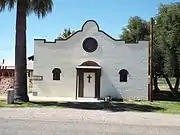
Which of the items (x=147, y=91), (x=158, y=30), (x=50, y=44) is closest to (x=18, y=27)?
(x=50, y=44)

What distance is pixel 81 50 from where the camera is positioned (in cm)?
3019

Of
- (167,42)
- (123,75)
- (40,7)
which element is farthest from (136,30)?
(40,7)

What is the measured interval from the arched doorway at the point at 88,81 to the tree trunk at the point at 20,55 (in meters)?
6.53

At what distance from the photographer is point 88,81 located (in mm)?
30375

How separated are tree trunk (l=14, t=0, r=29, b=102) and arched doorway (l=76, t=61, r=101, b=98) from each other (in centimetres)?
653

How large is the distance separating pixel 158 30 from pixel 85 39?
32.3ft

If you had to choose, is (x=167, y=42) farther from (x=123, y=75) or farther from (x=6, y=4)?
(x=6, y=4)

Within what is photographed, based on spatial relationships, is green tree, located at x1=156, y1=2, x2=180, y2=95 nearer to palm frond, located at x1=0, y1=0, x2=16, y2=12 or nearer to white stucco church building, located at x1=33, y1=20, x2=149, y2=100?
white stucco church building, located at x1=33, y1=20, x2=149, y2=100

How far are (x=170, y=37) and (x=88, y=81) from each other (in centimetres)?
960

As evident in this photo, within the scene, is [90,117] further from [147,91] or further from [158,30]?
[158,30]

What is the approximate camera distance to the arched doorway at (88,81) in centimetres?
2981

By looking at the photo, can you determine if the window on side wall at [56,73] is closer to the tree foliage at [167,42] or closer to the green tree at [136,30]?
the tree foliage at [167,42]

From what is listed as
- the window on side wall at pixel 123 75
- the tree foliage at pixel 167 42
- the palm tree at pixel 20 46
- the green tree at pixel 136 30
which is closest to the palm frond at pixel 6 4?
the palm tree at pixel 20 46

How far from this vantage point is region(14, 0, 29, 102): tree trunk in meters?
23.9
